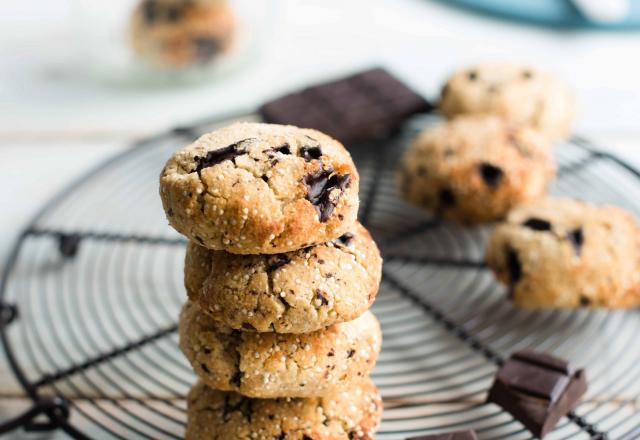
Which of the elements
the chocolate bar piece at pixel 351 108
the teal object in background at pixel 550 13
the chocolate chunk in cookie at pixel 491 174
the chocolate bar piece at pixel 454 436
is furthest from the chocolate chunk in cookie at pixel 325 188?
the teal object in background at pixel 550 13

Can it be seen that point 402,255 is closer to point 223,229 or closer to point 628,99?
point 223,229

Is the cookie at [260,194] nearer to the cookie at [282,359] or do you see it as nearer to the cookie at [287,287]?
the cookie at [287,287]

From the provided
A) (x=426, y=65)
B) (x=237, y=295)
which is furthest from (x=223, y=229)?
(x=426, y=65)

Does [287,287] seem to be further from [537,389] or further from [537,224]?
[537,224]

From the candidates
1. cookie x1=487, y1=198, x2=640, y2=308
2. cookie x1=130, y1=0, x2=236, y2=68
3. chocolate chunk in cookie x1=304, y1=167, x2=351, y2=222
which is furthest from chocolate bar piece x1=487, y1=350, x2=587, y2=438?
cookie x1=130, y1=0, x2=236, y2=68

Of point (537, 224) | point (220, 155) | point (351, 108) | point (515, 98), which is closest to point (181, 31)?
point (351, 108)

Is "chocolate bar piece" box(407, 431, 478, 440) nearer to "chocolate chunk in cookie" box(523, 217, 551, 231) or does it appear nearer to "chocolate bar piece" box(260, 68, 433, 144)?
"chocolate chunk in cookie" box(523, 217, 551, 231)
